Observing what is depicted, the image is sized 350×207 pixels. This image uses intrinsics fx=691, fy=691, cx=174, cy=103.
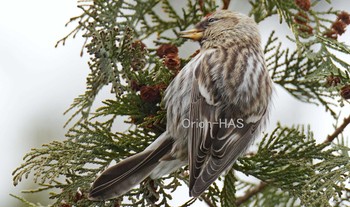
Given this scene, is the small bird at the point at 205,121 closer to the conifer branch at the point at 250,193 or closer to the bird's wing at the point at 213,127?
the bird's wing at the point at 213,127

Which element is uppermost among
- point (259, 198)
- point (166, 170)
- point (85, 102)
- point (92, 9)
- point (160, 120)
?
point (92, 9)

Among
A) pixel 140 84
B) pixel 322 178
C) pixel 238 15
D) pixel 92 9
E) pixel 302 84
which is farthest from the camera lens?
pixel 238 15

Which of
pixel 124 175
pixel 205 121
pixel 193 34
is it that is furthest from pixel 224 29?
pixel 124 175

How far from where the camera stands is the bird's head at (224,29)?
475 centimetres

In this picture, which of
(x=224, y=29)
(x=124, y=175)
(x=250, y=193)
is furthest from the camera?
(x=224, y=29)

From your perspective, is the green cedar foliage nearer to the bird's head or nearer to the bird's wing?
the bird's wing

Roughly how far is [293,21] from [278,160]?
2.77ft

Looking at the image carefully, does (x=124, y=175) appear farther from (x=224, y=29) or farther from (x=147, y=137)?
(x=224, y=29)

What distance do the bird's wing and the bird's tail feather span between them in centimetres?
24

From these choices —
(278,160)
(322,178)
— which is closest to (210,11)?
(278,160)

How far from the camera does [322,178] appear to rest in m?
3.74

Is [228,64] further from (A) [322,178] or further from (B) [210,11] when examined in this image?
(A) [322,178]

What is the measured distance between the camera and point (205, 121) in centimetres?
414

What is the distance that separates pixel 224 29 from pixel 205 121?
1061 mm
